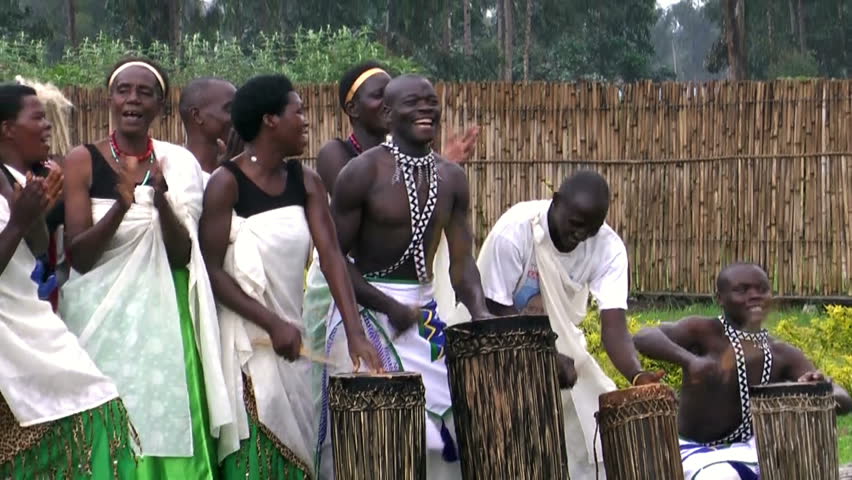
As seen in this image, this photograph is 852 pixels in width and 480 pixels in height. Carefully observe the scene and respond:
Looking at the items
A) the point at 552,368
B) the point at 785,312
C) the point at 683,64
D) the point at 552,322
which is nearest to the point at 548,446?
the point at 552,368

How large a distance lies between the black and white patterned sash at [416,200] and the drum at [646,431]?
0.88 metres

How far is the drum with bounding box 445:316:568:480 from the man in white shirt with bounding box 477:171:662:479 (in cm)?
83

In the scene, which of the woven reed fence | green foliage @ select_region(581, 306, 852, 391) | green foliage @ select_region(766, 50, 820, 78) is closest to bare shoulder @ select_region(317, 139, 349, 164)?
green foliage @ select_region(581, 306, 852, 391)

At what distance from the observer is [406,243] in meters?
5.64

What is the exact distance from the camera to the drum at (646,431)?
217 inches

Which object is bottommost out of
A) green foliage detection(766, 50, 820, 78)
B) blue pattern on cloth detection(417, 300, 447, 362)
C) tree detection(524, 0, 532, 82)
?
blue pattern on cloth detection(417, 300, 447, 362)

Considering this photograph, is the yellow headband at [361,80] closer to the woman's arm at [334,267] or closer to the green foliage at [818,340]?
the woman's arm at [334,267]

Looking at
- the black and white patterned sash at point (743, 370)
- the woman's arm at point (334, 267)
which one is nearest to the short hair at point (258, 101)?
the woman's arm at point (334, 267)

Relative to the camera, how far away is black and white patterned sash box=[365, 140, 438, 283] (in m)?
5.62

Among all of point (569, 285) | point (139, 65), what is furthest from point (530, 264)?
point (139, 65)

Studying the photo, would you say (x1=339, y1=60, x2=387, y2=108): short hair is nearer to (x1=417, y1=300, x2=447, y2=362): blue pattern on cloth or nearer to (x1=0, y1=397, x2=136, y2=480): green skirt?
(x1=417, y1=300, x2=447, y2=362): blue pattern on cloth

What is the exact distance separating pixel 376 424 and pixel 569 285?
148 cm

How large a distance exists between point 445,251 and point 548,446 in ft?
3.70

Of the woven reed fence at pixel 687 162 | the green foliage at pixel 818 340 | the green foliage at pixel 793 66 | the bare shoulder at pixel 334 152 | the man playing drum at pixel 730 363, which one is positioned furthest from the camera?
the green foliage at pixel 793 66
